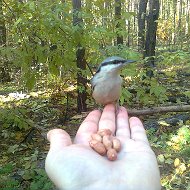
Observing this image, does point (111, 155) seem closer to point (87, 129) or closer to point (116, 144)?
point (116, 144)

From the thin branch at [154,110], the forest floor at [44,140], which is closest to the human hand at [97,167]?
the forest floor at [44,140]

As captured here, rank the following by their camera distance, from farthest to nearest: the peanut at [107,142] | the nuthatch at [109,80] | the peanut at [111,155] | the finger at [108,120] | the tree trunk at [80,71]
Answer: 1. the tree trunk at [80,71]
2. the nuthatch at [109,80]
3. the finger at [108,120]
4. the peanut at [107,142]
5. the peanut at [111,155]

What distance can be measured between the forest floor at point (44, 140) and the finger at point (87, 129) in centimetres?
157

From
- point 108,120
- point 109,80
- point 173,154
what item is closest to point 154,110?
point 173,154

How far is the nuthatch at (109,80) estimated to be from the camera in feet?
12.9

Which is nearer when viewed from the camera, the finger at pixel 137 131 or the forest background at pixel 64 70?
the finger at pixel 137 131

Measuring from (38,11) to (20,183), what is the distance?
2.54m

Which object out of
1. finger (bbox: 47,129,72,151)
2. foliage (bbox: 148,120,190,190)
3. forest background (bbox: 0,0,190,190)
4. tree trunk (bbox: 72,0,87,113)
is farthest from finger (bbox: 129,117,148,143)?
tree trunk (bbox: 72,0,87,113)

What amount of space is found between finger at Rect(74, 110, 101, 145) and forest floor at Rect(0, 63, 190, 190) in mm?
1574

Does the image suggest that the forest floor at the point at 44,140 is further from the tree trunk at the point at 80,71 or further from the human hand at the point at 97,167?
the human hand at the point at 97,167

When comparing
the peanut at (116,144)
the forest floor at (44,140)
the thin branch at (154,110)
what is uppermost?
the peanut at (116,144)

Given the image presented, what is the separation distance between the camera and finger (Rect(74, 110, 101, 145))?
2865 mm

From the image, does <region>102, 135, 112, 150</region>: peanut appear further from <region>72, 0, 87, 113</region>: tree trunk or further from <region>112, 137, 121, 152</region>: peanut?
<region>72, 0, 87, 113</region>: tree trunk

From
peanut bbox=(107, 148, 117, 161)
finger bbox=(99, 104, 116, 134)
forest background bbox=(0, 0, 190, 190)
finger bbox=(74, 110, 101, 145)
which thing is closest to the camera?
peanut bbox=(107, 148, 117, 161)
